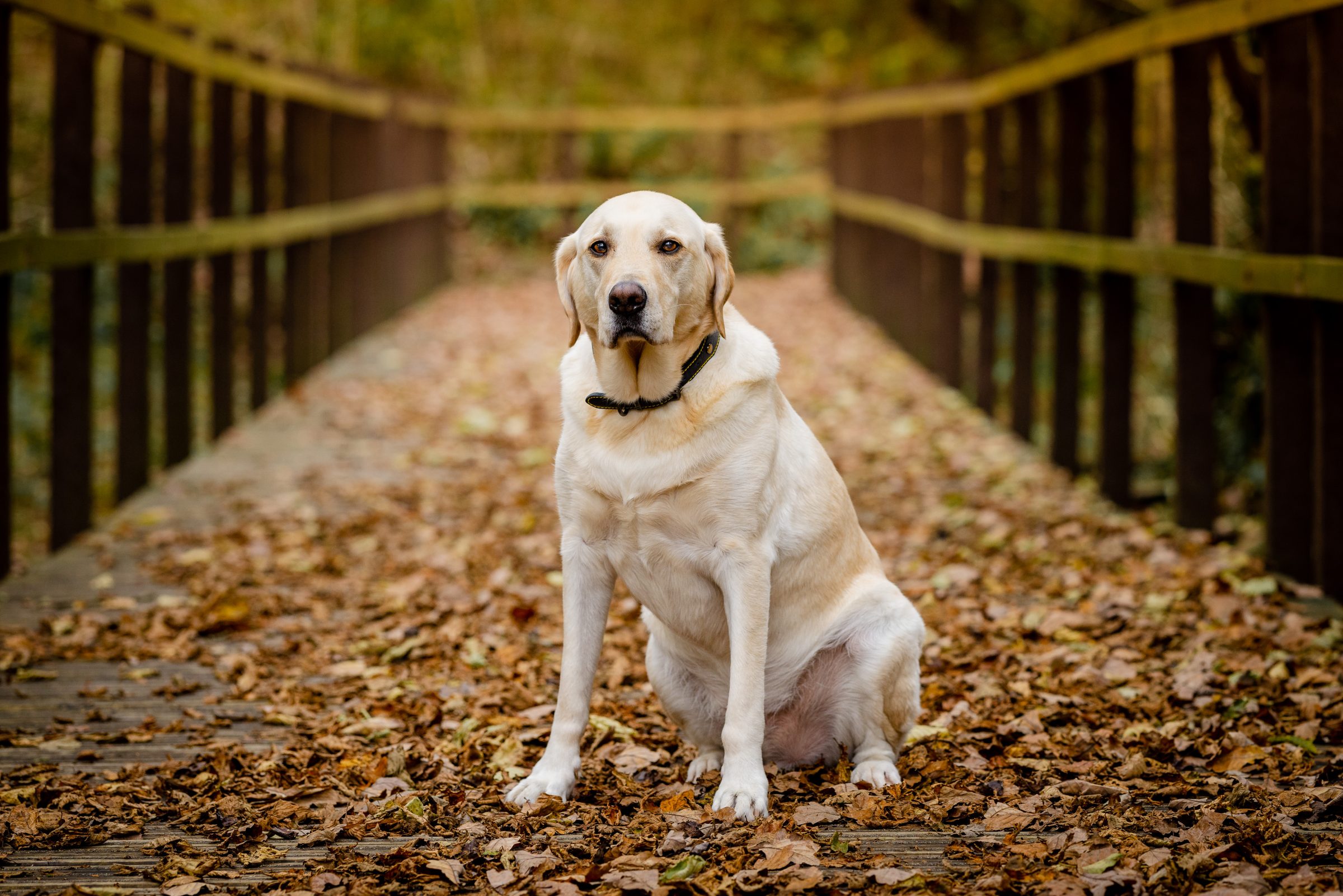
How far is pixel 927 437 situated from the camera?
28.2 feet

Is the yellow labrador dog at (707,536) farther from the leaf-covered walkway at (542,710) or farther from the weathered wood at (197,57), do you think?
the weathered wood at (197,57)

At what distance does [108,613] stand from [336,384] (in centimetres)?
516

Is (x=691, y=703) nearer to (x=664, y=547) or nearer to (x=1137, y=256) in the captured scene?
(x=664, y=547)

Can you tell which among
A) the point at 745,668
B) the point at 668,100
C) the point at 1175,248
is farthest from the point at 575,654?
the point at 668,100

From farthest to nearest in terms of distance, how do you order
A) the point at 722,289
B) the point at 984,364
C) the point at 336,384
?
the point at 336,384
the point at 984,364
the point at 722,289

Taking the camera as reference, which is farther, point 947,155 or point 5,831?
point 947,155

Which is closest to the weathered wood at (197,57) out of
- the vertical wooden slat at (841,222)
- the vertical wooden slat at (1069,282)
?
the vertical wooden slat at (1069,282)

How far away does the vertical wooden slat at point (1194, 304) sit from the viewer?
6020 mm

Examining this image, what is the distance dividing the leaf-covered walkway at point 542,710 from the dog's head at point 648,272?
1116 mm

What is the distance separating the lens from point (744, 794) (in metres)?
3.36


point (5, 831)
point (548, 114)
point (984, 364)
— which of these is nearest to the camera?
point (5, 831)

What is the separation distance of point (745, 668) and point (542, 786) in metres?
0.57

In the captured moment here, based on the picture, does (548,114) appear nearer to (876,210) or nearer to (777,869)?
(876,210)

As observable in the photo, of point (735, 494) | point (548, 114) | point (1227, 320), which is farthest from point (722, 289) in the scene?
A: point (548, 114)
